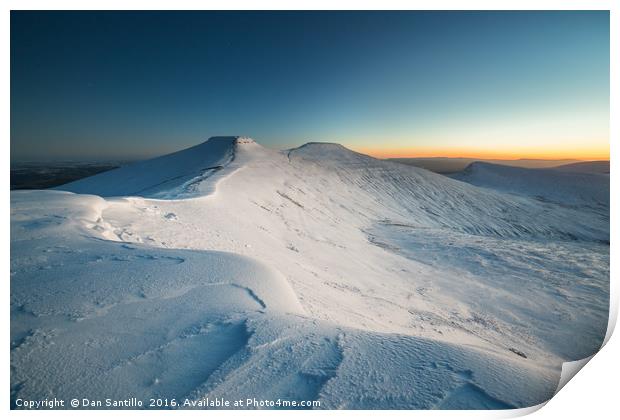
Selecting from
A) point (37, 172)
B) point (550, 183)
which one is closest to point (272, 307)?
point (37, 172)

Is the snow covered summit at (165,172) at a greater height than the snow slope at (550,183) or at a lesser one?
greater

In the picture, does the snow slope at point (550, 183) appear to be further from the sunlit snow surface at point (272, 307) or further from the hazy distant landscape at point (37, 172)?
the hazy distant landscape at point (37, 172)

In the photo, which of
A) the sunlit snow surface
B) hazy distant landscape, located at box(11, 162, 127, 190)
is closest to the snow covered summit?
the sunlit snow surface

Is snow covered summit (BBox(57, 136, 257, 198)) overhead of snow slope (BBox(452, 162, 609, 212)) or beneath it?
overhead

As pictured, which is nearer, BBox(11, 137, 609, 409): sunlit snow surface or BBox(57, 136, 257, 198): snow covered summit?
BBox(11, 137, 609, 409): sunlit snow surface

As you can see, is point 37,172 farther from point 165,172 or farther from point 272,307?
point 165,172

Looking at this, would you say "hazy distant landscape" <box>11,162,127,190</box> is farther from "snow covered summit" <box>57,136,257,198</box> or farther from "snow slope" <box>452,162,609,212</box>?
"snow slope" <box>452,162,609,212</box>

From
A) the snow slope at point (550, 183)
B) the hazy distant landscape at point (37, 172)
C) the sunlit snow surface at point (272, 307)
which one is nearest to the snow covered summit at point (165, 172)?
the sunlit snow surface at point (272, 307)
